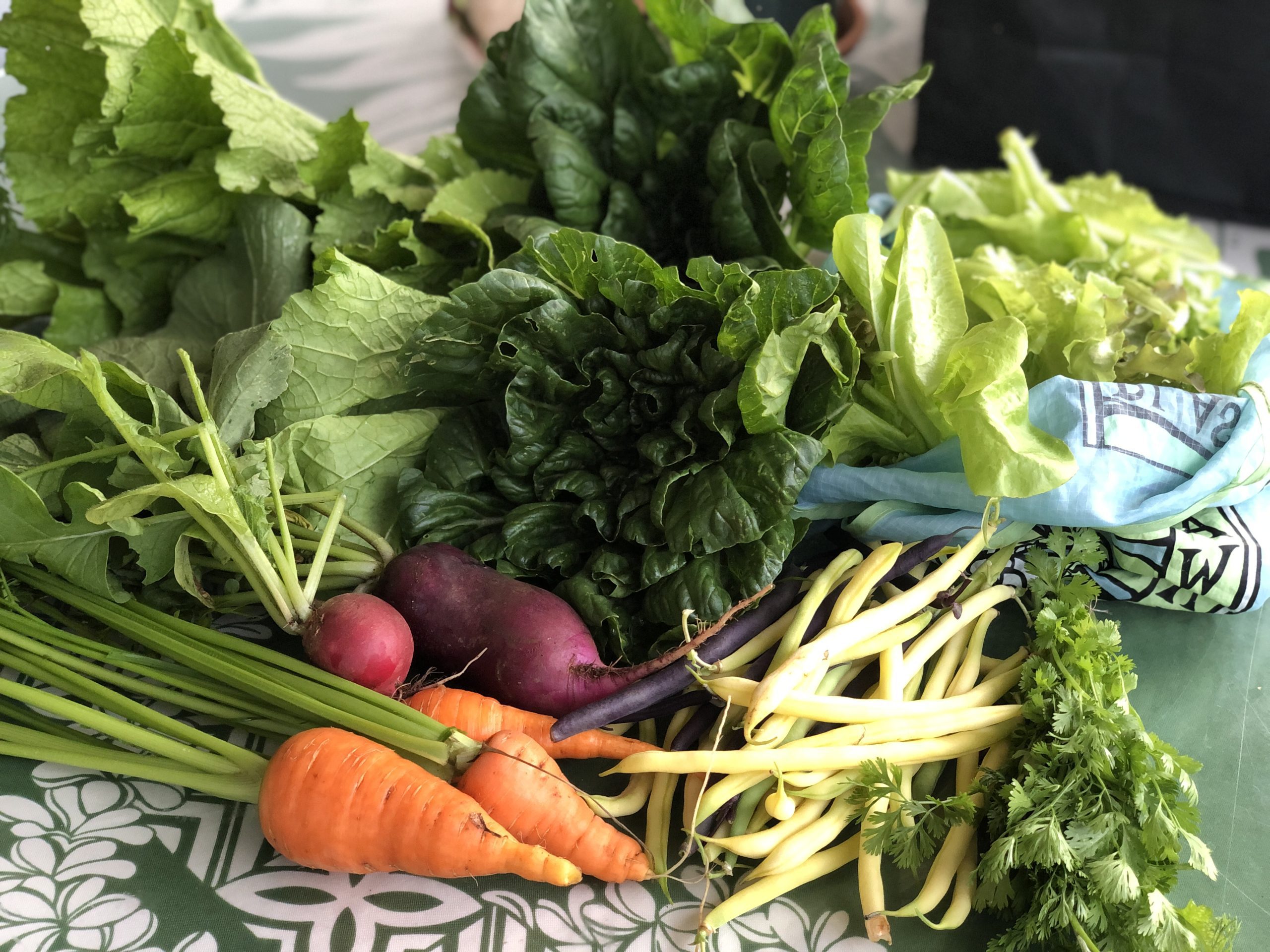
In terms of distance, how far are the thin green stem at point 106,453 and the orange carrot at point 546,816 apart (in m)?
0.51

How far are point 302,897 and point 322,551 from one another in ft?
1.32

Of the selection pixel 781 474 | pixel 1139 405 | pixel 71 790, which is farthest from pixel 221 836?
pixel 1139 405

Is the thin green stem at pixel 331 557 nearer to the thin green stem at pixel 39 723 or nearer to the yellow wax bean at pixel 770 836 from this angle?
the thin green stem at pixel 39 723

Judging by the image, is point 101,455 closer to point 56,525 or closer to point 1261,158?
A: point 56,525

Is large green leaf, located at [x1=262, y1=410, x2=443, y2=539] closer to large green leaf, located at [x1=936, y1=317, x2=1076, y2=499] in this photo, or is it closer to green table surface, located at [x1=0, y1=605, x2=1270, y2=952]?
green table surface, located at [x1=0, y1=605, x2=1270, y2=952]

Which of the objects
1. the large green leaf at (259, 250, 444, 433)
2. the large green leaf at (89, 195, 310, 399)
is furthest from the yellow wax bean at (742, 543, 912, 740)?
the large green leaf at (89, 195, 310, 399)

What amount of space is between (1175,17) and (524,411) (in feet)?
7.56

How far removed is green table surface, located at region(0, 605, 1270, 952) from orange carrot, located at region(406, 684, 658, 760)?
6.2 inches

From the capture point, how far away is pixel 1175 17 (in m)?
2.52

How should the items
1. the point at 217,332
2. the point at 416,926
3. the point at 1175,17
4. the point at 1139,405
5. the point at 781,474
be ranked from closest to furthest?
the point at 416,926 < the point at 781,474 < the point at 1139,405 < the point at 217,332 < the point at 1175,17

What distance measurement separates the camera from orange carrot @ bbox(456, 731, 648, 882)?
3.42 feet

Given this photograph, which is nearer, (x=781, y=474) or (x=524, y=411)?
(x=781, y=474)

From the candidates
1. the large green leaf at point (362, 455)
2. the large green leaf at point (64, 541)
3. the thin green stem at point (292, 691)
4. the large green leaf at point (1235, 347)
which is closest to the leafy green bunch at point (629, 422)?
the large green leaf at point (362, 455)

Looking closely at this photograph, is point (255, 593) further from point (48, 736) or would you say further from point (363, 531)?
point (48, 736)
